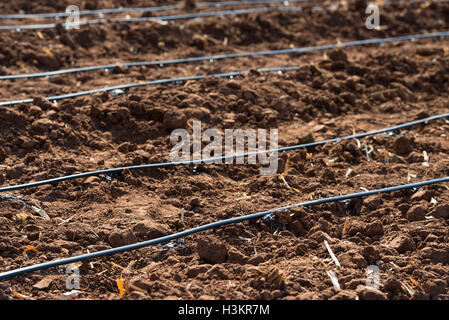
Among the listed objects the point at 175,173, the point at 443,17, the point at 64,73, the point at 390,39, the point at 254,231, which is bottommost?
the point at 254,231

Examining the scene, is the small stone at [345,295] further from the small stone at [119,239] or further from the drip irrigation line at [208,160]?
the drip irrigation line at [208,160]

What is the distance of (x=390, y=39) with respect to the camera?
8031 mm

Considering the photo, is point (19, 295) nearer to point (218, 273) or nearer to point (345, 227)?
point (218, 273)

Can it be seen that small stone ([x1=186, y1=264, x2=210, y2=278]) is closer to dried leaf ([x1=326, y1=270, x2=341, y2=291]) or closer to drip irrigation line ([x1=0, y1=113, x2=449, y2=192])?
dried leaf ([x1=326, y1=270, x2=341, y2=291])

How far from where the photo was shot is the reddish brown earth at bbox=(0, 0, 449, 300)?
402 cm

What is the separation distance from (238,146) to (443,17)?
4.95 meters

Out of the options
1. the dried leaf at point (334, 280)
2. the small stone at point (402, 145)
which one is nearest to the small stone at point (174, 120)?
the small stone at point (402, 145)

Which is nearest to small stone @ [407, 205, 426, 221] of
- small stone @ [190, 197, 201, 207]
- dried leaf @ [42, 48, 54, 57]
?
small stone @ [190, 197, 201, 207]

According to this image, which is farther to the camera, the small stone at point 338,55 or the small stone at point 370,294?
the small stone at point 338,55

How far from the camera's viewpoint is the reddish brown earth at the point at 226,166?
4.02 m
